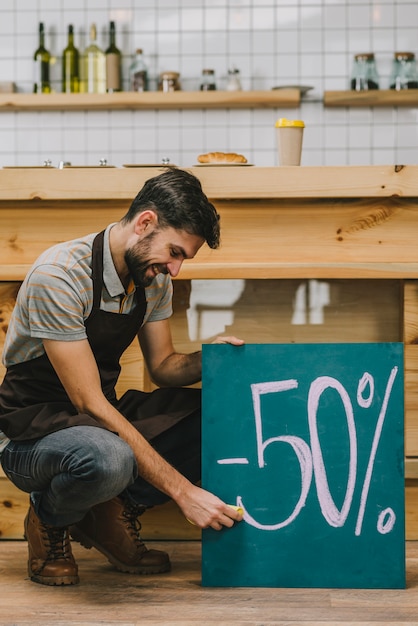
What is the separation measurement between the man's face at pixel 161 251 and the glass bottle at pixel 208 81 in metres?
2.10

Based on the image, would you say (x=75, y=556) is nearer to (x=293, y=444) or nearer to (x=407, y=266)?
(x=293, y=444)

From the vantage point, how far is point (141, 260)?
1.69 metres

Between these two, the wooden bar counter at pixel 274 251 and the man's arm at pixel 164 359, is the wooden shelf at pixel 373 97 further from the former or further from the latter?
the man's arm at pixel 164 359

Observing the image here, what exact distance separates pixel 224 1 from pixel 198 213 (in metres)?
2.34

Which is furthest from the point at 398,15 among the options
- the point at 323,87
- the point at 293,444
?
the point at 293,444

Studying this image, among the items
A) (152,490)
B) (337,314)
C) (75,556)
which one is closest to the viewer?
(152,490)

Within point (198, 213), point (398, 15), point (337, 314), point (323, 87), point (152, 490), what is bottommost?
point (152, 490)

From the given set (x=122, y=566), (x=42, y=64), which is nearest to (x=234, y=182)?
(x=122, y=566)

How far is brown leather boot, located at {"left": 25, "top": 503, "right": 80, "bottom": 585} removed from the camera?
169 cm

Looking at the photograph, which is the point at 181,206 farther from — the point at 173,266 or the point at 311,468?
the point at 311,468

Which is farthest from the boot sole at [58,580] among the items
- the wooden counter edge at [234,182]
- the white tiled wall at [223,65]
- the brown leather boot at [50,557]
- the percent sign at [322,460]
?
the white tiled wall at [223,65]

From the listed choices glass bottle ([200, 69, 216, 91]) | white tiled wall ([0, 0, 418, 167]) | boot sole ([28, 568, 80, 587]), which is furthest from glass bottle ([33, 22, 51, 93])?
boot sole ([28, 568, 80, 587])

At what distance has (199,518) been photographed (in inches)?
62.7

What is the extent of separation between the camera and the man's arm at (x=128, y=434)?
63.0 inches
